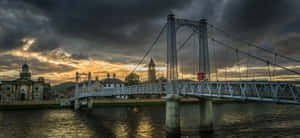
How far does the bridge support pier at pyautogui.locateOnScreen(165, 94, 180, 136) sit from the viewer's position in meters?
25.6

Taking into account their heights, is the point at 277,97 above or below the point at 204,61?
below

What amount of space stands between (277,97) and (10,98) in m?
86.4

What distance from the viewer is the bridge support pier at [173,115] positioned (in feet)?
83.9

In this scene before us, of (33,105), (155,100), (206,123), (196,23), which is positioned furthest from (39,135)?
(155,100)

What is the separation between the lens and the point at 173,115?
25.9 metres

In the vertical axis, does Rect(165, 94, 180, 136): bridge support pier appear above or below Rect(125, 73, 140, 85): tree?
below

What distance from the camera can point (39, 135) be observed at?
2827cm

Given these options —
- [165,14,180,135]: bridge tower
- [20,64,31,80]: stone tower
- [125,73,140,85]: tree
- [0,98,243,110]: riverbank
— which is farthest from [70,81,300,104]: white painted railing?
[20,64,31,80]: stone tower

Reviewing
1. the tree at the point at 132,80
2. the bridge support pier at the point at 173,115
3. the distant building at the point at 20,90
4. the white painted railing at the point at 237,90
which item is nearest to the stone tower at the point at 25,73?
the distant building at the point at 20,90

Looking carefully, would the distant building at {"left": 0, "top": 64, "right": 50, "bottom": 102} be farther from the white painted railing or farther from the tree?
the white painted railing

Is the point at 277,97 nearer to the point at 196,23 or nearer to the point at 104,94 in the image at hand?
the point at 196,23

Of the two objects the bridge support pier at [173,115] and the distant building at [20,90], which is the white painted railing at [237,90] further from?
the distant building at [20,90]

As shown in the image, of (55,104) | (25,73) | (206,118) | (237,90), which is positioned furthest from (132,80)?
(237,90)

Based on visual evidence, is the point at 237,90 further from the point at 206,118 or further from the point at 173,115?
the point at 206,118
